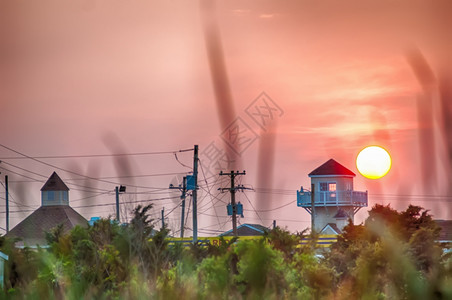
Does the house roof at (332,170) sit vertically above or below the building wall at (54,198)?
above

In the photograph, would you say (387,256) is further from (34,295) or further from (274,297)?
(34,295)

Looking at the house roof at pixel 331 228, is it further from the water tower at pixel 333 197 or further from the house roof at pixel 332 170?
the house roof at pixel 332 170

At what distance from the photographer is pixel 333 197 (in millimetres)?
76500

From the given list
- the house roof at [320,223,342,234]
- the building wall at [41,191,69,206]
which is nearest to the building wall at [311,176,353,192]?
the house roof at [320,223,342,234]

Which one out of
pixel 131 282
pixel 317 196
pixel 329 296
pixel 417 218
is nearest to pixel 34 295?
pixel 131 282

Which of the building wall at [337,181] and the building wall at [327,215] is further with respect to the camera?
the building wall at [337,181]

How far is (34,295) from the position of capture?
2809mm

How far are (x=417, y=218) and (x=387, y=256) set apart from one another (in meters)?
20.3

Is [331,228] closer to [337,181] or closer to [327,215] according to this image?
[327,215]

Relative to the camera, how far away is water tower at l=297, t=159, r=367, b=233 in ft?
247

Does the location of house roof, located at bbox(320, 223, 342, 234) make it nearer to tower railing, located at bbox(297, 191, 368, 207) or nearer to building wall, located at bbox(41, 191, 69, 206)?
tower railing, located at bbox(297, 191, 368, 207)

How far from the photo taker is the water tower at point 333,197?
7544cm

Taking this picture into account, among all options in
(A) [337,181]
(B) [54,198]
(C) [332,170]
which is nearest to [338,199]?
(A) [337,181]

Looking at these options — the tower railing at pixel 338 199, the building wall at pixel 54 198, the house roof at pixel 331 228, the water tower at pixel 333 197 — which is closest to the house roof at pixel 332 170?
the water tower at pixel 333 197
